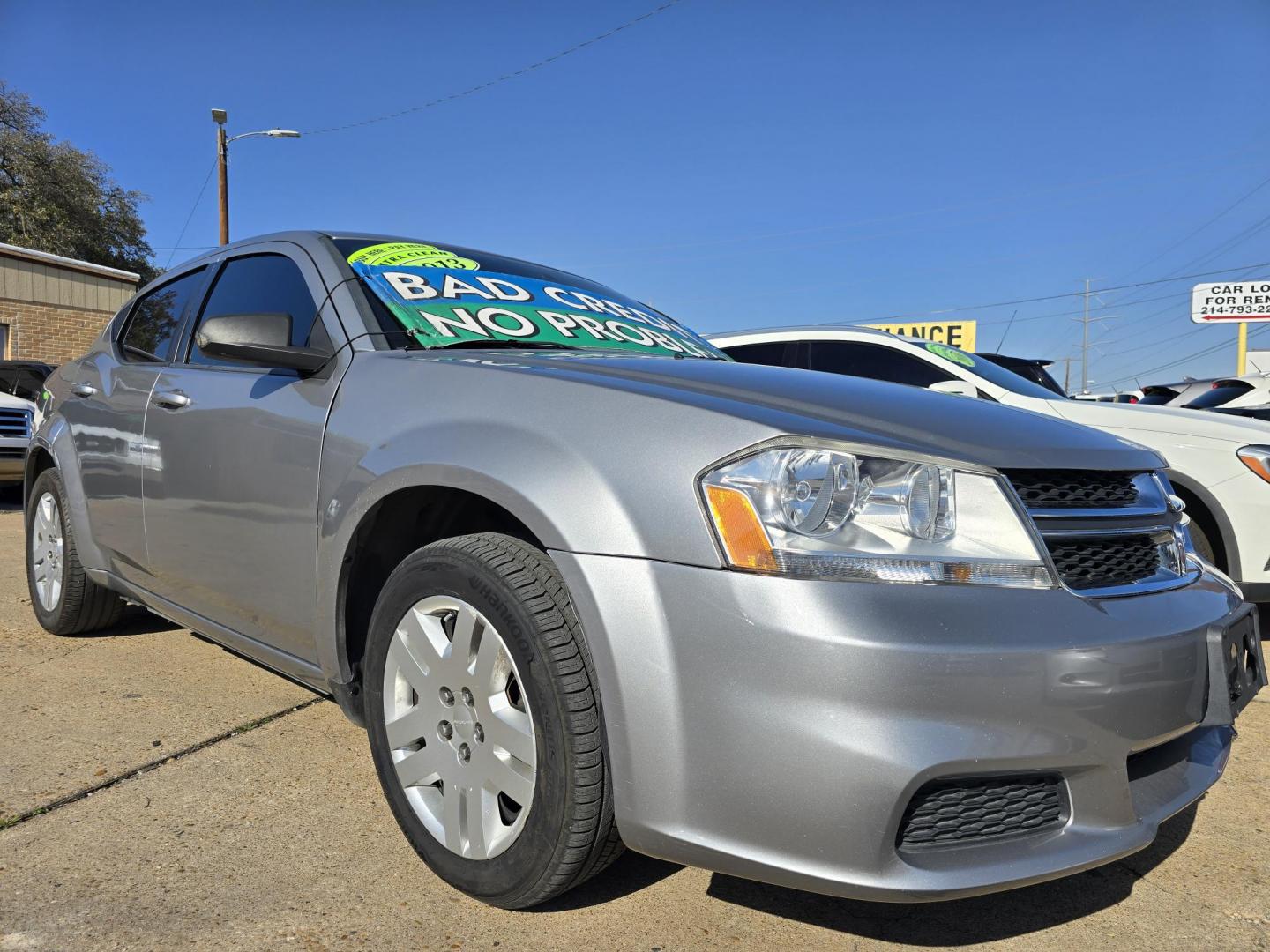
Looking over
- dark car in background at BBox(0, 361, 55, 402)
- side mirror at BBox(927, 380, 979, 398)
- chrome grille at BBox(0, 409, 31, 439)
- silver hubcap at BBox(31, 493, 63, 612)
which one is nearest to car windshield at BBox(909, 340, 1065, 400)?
side mirror at BBox(927, 380, 979, 398)

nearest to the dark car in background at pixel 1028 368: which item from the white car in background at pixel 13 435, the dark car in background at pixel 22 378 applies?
the white car in background at pixel 13 435

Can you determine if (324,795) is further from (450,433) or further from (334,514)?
(450,433)

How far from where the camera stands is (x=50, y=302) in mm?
18578

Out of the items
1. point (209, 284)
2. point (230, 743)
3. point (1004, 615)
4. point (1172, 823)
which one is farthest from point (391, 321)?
point (1172, 823)

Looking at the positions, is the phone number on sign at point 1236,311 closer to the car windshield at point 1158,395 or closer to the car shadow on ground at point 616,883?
the car windshield at point 1158,395

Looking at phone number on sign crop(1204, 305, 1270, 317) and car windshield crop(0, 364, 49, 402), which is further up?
phone number on sign crop(1204, 305, 1270, 317)

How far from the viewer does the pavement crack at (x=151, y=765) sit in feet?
7.50

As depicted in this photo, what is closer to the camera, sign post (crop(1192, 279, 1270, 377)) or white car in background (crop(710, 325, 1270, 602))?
white car in background (crop(710, 325, 1270, 602))

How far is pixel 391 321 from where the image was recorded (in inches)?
98.3

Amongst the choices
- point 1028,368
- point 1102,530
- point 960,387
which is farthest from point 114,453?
point 1028,368

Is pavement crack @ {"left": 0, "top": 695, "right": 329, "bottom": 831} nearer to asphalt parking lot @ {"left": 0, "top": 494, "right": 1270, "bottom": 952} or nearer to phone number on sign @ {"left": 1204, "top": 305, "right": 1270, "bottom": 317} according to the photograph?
asphalt parking lot @ {"left": 0, "top": 494, "right": 1270, "bottom": 952}

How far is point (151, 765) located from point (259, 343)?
3.99 feet

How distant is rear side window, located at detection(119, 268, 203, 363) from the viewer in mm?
3334

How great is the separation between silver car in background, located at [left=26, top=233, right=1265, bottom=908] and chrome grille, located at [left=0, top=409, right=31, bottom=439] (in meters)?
8.44
